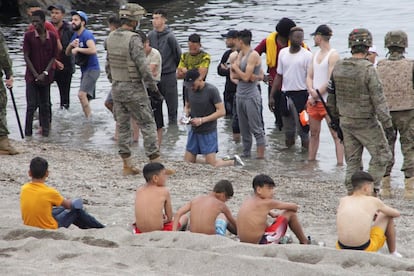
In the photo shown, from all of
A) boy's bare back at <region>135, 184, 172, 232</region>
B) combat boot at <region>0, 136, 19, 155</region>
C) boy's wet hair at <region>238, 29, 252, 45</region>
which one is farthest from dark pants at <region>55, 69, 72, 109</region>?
boy's bare back at <region>135, 184, 172, 232</region>

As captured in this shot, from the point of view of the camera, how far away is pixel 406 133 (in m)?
11.0

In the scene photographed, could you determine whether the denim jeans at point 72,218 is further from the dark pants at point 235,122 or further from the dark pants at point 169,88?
the dark pants at point 169,88

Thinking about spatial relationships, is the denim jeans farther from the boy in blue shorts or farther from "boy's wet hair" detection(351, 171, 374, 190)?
the boy in blue shorts

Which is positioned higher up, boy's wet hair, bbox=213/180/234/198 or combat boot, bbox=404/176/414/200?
boy's wet hair, bbox=213/180/234/198

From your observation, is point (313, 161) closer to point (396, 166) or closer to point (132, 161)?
point (396, 166)

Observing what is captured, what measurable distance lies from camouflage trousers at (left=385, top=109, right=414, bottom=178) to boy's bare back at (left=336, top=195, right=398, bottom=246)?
264 cm

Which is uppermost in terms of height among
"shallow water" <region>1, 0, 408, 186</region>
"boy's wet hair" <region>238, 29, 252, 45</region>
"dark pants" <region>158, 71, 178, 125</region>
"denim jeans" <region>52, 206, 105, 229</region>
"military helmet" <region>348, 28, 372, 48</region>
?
"military helmet" <region>348, 28, 372, 48</region>

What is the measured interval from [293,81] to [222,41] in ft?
36.3

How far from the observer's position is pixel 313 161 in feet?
45.4

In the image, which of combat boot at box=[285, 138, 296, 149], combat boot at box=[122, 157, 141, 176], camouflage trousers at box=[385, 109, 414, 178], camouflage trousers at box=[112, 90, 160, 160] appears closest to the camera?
camouflage trousers at box=[385, 109, 414, 178]

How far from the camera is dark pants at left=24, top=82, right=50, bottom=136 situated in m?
15.0

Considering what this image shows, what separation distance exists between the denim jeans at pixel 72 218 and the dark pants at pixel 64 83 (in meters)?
7.43

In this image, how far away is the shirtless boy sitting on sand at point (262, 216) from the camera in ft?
28.6

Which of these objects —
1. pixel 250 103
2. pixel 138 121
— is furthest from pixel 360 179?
pixel 250 103
